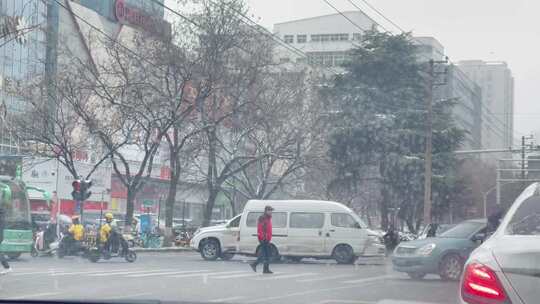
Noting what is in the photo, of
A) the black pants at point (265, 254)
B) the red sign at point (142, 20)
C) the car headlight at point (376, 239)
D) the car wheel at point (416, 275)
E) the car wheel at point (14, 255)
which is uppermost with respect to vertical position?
the red sign at point (142, 20)

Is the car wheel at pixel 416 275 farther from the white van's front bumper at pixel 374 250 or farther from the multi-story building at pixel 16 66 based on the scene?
the multi-story building at pixel 16 66

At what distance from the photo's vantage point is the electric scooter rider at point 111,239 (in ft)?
61.3

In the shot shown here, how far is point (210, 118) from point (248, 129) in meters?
4.47

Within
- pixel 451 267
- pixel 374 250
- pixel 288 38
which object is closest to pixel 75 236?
pixel 288 38

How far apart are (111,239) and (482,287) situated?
1560cm

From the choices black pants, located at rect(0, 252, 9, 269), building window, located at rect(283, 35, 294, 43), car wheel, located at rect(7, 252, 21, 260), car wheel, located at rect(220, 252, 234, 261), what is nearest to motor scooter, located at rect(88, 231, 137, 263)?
car wheel, located at rect(220, 252, 234, 261)

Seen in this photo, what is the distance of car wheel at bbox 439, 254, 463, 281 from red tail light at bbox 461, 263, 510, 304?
5.51 meters

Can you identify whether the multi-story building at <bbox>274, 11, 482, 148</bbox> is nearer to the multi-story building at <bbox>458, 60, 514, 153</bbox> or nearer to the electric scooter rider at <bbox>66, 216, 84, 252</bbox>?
the multi-story building at <bbox>458, 60, 514, 153</bbox>

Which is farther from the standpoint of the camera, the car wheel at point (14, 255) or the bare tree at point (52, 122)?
the bare tree at point (52, 122)

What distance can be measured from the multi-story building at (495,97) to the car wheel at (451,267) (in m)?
1.40

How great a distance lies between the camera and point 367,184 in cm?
1109

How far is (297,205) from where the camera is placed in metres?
13.6

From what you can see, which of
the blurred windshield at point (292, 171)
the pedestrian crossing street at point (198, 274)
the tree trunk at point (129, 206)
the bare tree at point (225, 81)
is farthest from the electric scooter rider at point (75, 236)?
the tree trunk at point (129, 206)

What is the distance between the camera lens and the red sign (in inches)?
1019
